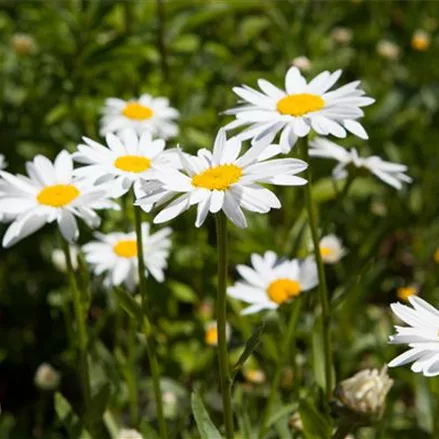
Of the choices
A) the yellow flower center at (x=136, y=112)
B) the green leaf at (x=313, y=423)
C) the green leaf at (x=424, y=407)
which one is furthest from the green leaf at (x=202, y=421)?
the yellow flower center at (x=136, y=112)

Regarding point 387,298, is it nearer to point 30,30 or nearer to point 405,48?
point 405,48

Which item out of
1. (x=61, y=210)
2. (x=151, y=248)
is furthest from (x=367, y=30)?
(x=61, y=210)

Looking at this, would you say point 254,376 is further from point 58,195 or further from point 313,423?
point 58,195

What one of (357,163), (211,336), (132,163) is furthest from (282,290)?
(132,163)

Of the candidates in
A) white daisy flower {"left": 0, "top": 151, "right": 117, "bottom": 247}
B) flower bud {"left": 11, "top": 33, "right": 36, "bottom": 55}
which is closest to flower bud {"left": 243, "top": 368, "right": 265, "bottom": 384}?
white daisy flower {"left": 0, "top": 151, "right": 117, "bottom": 247}

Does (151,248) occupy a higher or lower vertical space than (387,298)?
higher

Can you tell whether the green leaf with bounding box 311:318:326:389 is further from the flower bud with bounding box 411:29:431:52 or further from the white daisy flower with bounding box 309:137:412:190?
the flower bud with bounding box 411:29:431:52

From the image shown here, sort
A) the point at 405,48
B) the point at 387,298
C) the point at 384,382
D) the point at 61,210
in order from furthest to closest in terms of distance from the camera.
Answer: the point at 405,48
the point at 387,298
the point at 61,210
the point at 384,382
